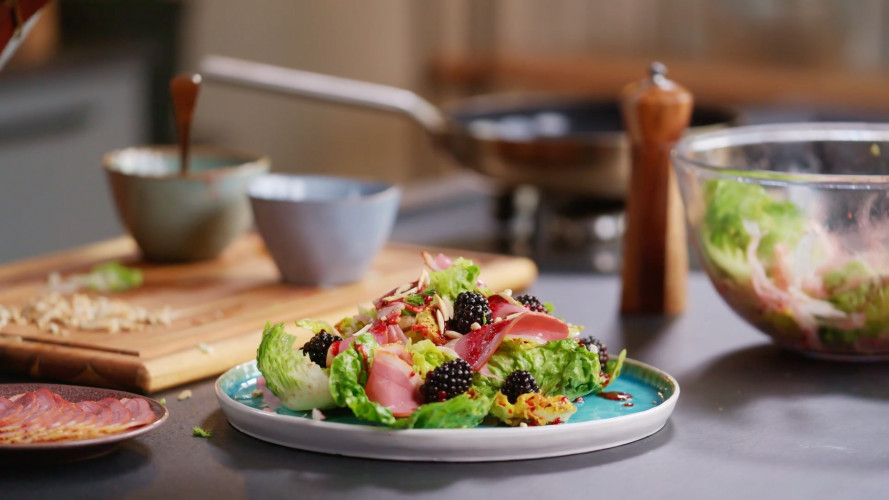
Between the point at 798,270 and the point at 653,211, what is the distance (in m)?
0.35

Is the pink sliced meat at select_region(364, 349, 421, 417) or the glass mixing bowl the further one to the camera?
the glass mixing bowl

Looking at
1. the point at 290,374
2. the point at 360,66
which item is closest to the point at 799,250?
the point at 290,374

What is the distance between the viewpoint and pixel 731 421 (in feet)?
4.09

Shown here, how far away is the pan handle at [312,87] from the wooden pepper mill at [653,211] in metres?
0.57

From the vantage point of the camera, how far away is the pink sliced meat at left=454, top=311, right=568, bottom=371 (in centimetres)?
117

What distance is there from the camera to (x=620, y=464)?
1098 millimetres

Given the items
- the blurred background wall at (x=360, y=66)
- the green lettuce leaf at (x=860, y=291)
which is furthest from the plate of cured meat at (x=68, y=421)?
the blurred background wall at (x=360, y=66)

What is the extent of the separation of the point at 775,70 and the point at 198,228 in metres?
3.09

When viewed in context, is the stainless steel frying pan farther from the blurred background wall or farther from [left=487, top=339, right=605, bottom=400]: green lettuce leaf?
the blurred background wall

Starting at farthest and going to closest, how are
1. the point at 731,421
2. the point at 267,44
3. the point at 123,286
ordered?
the point at 267,44 < the point at 123,286 < the point at 731,421

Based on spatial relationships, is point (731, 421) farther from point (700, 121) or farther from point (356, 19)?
point (356, 19)

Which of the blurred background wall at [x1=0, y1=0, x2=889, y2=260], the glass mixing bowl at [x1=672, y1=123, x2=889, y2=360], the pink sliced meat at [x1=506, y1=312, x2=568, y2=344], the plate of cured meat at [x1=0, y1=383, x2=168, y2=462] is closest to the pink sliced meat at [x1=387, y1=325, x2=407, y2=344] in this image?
the pink sliced meat at [x1=506, y1=312, x2=568, y2=344]

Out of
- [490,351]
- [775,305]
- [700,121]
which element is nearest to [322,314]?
[490,351]

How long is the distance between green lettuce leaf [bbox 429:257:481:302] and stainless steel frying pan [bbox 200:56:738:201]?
0.72 meters
